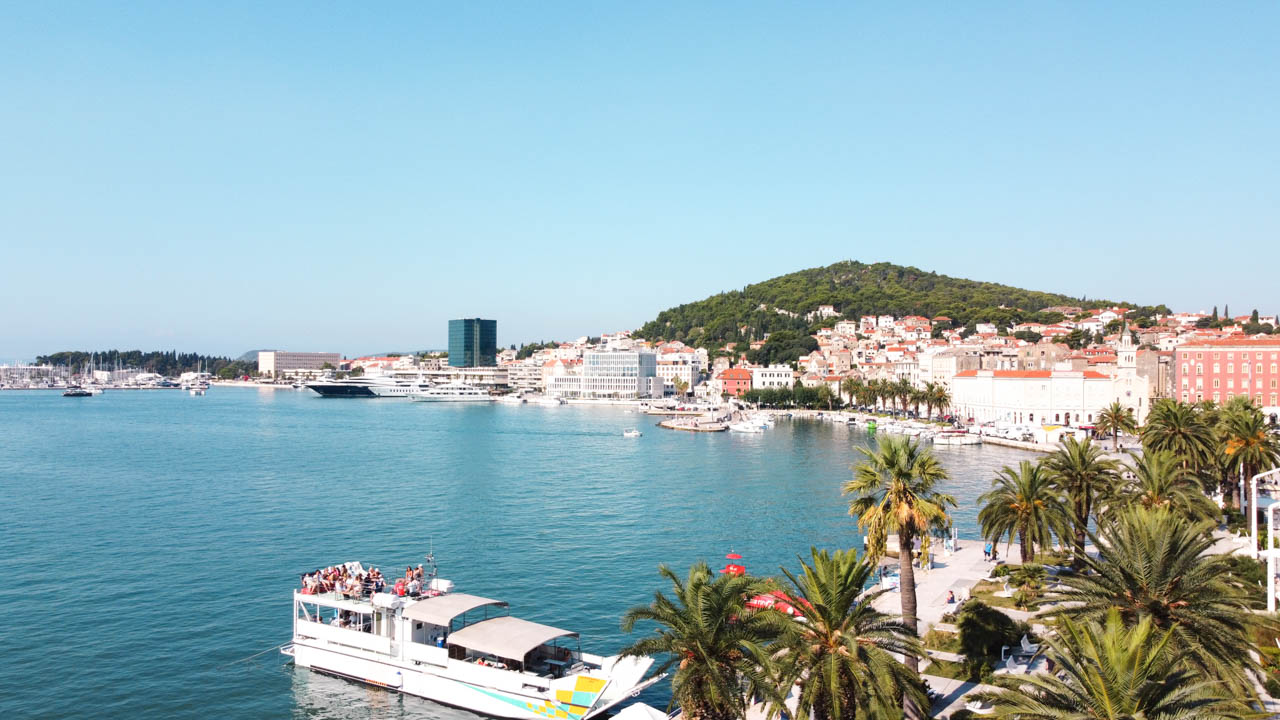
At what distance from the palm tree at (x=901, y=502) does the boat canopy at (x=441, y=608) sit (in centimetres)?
833

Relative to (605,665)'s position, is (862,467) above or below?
above

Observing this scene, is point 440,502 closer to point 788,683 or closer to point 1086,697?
point 788,683

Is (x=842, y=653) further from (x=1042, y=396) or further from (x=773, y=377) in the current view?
(x=773, y=377)

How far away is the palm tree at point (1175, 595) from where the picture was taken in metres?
11.9

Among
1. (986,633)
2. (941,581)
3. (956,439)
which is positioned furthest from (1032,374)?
(986,633)

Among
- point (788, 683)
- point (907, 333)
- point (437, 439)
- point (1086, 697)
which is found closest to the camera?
point (1086, 697)

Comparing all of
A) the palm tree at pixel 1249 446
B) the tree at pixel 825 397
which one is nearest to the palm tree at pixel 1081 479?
the palm tree at pixel 1249 446

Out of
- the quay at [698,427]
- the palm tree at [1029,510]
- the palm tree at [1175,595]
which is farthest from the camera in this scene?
the quay at [698,427]

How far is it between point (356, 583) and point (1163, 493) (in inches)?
791

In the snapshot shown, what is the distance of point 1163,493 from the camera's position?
21.9 metres

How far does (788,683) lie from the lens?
12.2 m

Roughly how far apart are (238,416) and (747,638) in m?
111

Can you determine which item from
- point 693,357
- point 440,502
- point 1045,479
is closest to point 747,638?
point 1045,479

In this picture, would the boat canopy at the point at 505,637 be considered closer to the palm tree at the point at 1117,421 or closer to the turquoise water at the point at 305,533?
the turquoise water at the point at 305,533
